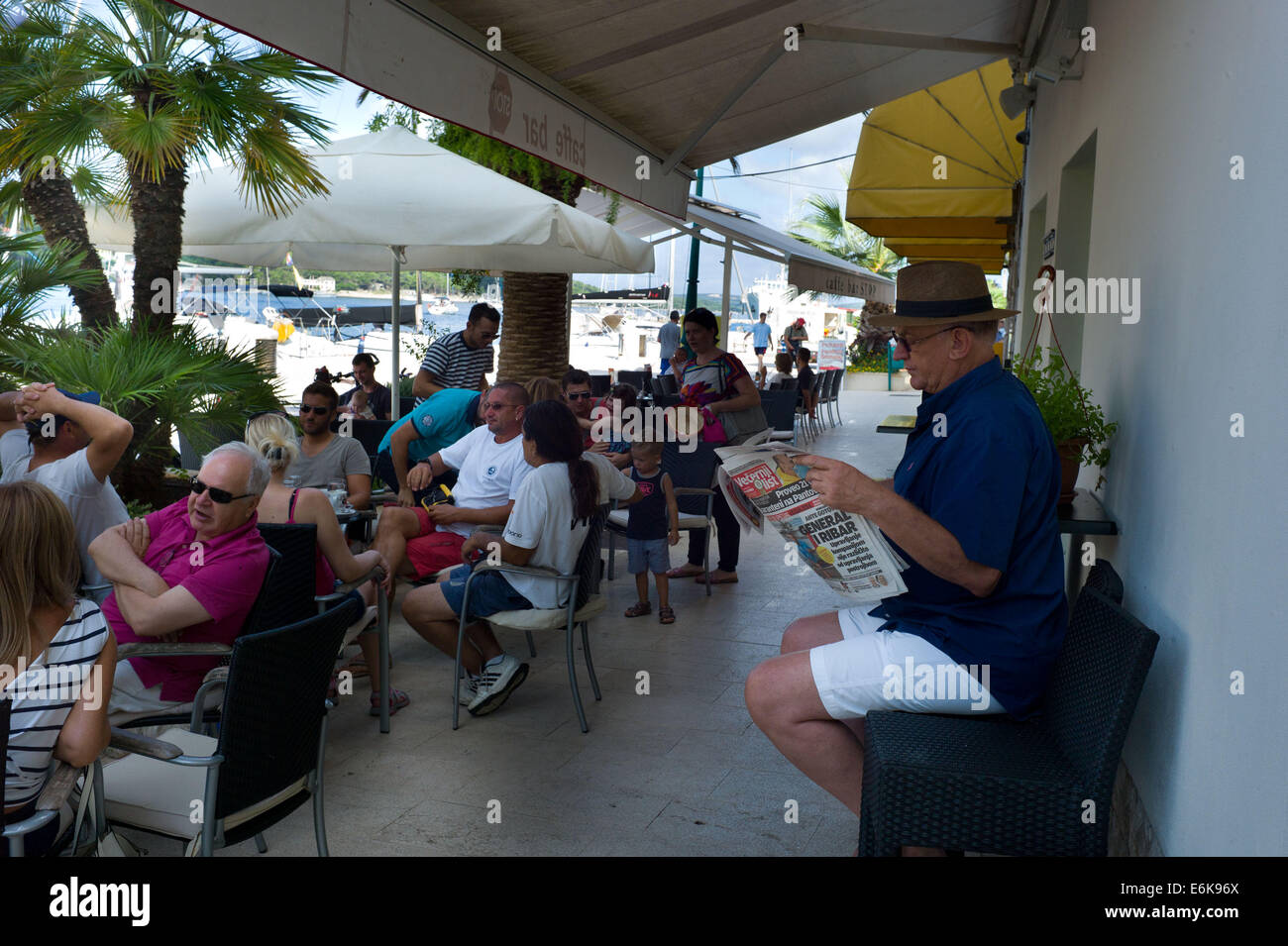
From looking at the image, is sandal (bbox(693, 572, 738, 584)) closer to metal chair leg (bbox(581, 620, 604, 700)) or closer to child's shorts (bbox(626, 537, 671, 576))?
child's shorts (bbox(626, 537, 671, 576))

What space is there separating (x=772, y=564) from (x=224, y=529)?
5215mm

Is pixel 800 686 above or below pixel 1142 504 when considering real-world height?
below

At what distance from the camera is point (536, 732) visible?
15.1ft

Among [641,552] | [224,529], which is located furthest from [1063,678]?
[641,552]

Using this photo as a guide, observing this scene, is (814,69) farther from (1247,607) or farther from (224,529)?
(1247,607)

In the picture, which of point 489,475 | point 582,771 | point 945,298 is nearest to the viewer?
point 945,298

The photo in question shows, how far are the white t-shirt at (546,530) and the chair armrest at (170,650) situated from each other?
157cm

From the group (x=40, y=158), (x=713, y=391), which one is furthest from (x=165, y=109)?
(x=713, y=391)

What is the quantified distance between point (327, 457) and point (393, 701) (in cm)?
149

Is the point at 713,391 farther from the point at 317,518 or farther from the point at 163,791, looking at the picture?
the point at 163,791

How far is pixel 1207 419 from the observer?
2.28 meters

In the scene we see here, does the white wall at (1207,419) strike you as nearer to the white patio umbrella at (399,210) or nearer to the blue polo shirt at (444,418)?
the blue polo shirt at (444,418)

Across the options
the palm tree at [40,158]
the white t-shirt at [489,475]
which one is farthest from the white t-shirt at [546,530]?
the palm tree at [40,158]

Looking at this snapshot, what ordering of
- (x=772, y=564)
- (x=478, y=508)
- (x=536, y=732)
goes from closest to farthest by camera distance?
(x=536, y=732) < (x=478, y=508) < (x=772, y=564)
